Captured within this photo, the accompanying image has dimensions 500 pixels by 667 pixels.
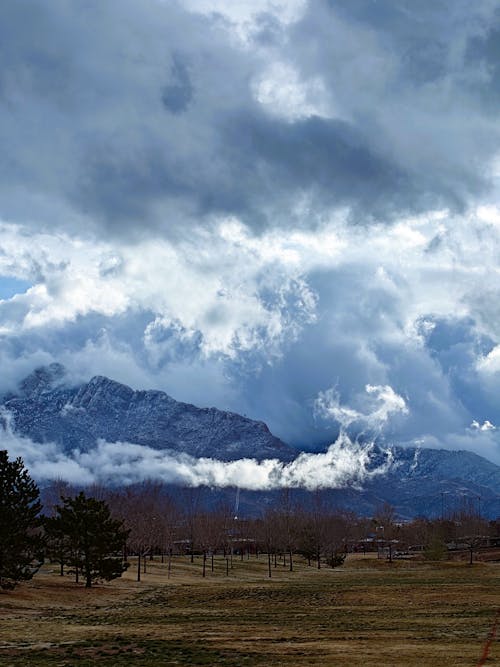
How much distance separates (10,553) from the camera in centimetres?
5978

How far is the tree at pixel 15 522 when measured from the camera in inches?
2340

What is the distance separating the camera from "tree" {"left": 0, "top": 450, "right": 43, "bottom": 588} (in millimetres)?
59438

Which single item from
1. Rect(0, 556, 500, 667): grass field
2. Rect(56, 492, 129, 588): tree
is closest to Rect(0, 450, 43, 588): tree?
Rect(0, 556, 500, 667): grass field

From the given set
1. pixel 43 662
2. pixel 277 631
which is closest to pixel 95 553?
pixel 277 631

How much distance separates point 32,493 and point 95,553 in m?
18.2

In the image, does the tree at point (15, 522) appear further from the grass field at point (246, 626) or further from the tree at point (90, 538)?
the tree at point (90, 538)

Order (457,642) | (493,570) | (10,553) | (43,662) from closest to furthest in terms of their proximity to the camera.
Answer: (43,662) < (457,642) < (10,553) < (493,570)

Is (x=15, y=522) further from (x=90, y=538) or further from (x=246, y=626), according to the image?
(x=246, y=626)

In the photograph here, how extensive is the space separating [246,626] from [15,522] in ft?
86.7

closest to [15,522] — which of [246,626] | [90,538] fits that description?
[90,538]

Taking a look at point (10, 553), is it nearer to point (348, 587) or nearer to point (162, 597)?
point (162, 597)

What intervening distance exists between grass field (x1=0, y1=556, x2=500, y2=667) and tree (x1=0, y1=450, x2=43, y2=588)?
9.15 ft

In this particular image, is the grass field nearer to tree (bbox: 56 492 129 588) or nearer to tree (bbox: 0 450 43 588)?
tree (bbox: 56 492 129 588)

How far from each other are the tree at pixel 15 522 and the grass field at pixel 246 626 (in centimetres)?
279
